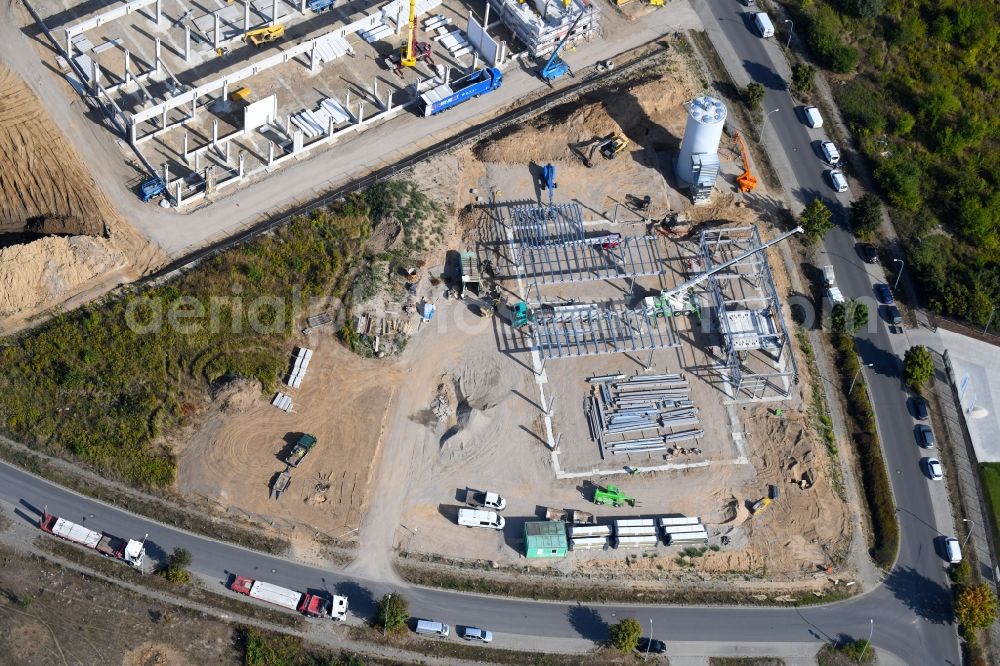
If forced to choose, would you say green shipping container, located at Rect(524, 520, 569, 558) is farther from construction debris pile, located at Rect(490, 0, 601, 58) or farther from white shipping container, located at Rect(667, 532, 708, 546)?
construction debris pile, located at Rect(490, 0, 601, 58)

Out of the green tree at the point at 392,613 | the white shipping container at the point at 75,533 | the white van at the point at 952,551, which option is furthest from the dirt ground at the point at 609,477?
the white shipping container at the point at 75,533

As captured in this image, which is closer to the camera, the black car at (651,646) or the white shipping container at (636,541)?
the black car at (651,646)

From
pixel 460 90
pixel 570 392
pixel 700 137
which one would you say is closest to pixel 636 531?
pixel 570 392

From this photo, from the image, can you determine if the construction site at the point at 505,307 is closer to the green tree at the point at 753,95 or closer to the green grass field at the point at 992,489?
the green tree at the point at 753,95

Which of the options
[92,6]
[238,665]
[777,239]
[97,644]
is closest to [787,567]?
[777,239]

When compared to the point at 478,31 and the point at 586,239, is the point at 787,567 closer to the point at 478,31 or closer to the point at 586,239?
the point at 586,239

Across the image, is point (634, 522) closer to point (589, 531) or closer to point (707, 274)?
point (589, 531)
